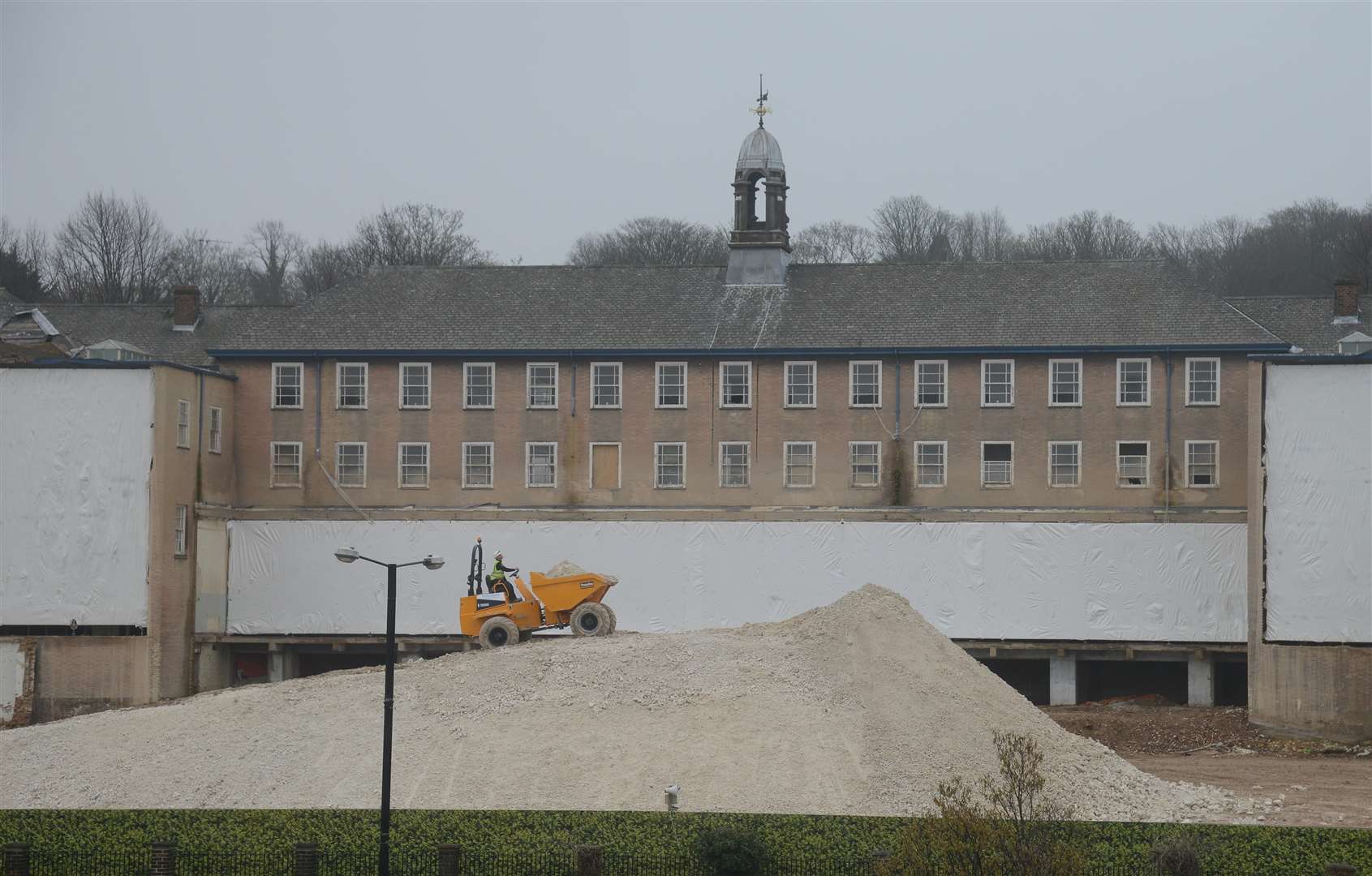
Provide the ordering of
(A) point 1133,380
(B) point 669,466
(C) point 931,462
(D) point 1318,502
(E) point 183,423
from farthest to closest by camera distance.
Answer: (B) point 669,466 → (C) point 931,462 → (A) point 1133,380 → (E) point 183,423 → (D) point 1318,502

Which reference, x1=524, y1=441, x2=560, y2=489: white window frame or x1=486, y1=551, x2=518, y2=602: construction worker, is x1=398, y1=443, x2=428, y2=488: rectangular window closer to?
x1=524, y1=441, x2=560, y2=489: white window frame

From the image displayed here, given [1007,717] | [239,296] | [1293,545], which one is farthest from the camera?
Result: [239,296]

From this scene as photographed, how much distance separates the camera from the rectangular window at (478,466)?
2350 inches

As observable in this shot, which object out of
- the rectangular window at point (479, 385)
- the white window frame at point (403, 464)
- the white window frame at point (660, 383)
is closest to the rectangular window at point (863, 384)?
the white window frame at point (660, 383)

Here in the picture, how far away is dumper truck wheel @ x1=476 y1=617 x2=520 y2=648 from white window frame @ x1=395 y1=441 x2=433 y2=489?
15.8 meters

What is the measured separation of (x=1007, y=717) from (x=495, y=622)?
13299 millimetres

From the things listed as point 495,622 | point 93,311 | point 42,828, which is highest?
point 93,311

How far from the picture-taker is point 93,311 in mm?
69312

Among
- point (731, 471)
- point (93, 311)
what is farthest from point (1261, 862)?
point (93, 311)

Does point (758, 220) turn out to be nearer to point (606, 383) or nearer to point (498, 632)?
point (606, 383)

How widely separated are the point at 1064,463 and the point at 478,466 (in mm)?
19130

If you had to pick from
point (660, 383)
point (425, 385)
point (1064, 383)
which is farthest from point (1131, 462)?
point (425, 385)

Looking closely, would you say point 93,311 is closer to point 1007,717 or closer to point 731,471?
point 731,471

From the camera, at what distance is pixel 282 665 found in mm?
56312
